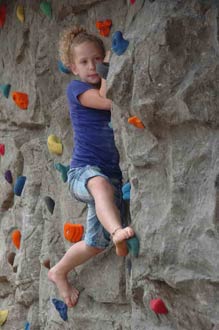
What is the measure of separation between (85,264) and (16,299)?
30.5 inches

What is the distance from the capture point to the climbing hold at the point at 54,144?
3.91 m

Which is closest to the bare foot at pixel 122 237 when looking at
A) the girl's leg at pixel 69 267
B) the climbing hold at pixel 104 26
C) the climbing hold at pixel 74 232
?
the girl's leg at pixel 69 267

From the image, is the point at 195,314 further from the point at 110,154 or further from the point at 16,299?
the point at 16,299

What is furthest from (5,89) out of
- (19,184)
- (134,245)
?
(134,245)

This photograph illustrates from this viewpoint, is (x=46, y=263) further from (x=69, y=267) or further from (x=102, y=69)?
(x=102, y=69)

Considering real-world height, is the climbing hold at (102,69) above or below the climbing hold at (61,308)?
above

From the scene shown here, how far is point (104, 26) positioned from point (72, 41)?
164 mm

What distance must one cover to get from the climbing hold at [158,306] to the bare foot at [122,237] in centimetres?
22

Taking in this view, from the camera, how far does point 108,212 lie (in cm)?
317

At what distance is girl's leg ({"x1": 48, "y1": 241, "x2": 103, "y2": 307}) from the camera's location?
340cm

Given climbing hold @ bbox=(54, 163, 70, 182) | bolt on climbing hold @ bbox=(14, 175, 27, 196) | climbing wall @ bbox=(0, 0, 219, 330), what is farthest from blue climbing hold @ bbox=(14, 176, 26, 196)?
climbing hold @ bbox=(54, 163, 70, 182)

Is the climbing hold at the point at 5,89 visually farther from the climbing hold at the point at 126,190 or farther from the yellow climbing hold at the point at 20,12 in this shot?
the climbing hold at the point at 126,190

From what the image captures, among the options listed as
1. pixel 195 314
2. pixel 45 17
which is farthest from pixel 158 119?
pixel 45 17

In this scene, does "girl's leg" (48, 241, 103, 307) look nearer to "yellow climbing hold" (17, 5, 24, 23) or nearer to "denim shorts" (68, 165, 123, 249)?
"denim shorts" (68, 165, 123, 249)
